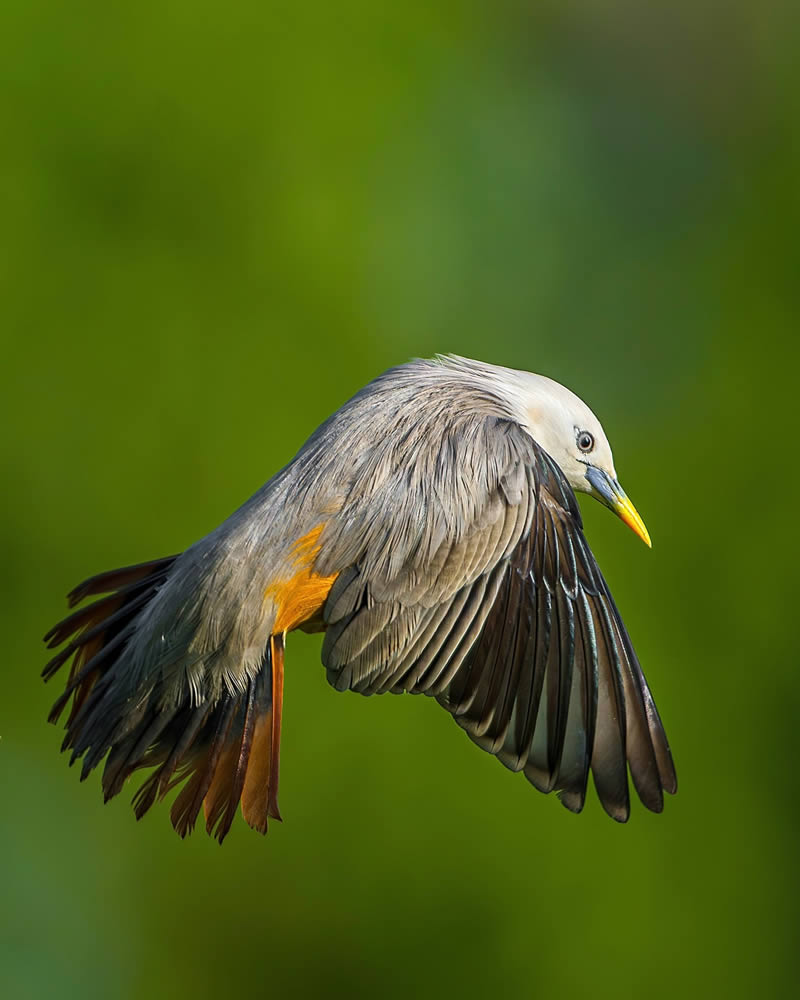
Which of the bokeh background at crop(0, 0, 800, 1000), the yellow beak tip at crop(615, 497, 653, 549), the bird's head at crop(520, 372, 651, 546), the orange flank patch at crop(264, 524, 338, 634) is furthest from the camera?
the bokeh background at crop(0, 0, 800, 1000)

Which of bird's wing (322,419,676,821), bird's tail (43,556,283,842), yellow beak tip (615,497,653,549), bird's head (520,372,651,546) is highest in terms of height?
bird's head (520,372,651,546)

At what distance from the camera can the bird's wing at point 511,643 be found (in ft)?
8.44

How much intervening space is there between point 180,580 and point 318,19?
4191 millimetres

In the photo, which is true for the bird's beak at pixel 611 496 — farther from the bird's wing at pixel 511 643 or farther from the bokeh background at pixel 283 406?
the bokeh background at pixel 283 406

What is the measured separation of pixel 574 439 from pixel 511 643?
2.66 ft

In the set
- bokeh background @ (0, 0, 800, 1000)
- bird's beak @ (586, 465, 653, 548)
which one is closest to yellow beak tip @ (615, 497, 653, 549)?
bird's beak @ (586, 465, 653, 548)

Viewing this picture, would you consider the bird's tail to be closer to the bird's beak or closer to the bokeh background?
the bird's beak

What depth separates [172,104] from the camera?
5.83m

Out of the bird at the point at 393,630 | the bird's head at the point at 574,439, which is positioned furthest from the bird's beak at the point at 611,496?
the bird at the point at 393,630

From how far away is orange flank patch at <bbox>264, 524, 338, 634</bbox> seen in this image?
101 inches

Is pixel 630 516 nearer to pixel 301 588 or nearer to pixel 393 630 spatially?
pixel 393 630

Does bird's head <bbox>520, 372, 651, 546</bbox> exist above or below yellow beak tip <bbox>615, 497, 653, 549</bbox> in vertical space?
above

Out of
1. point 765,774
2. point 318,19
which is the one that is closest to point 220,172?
point 318,19

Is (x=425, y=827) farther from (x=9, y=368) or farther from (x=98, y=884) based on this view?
(x=9, y=368)
